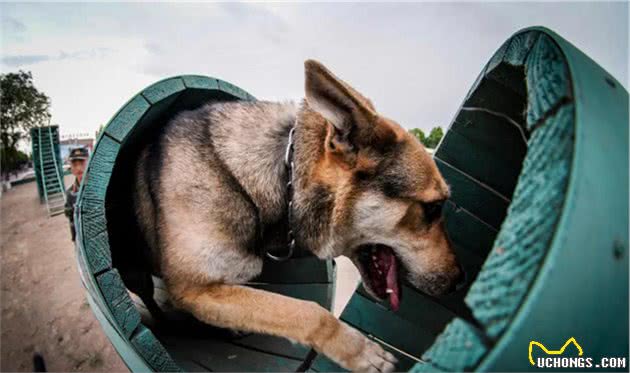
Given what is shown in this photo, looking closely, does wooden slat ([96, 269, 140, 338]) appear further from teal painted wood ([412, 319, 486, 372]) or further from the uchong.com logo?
the uchong.com logo

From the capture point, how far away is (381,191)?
238cm

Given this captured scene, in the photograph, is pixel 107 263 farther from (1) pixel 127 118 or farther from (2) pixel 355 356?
(2) pixel 355 356

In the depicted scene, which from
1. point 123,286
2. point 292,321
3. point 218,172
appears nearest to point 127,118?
point 218,172

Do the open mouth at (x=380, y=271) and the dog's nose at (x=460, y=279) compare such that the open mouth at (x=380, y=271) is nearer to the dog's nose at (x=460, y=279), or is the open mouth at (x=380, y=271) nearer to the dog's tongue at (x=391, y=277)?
the dog's tongue at (x=391, y=277)

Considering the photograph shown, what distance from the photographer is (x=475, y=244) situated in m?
3.19

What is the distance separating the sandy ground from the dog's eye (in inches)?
130

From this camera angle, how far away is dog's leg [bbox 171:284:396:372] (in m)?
2.22

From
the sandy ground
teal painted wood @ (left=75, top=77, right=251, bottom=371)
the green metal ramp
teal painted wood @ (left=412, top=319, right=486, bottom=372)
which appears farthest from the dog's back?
the green metal ramp

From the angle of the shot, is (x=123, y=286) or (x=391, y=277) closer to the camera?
(x=123, y=286)

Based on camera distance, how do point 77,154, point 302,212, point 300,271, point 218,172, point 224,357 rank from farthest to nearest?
point 77,154, point 300,271, point 224,357, point 218,172, point 302,212

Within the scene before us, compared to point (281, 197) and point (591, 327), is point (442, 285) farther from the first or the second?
point (591, 327)

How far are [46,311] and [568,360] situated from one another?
726 cm

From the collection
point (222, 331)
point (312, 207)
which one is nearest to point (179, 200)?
point (312, 207)

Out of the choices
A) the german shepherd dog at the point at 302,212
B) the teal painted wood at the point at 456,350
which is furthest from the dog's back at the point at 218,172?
the teal painted wood at the point at 456,350
